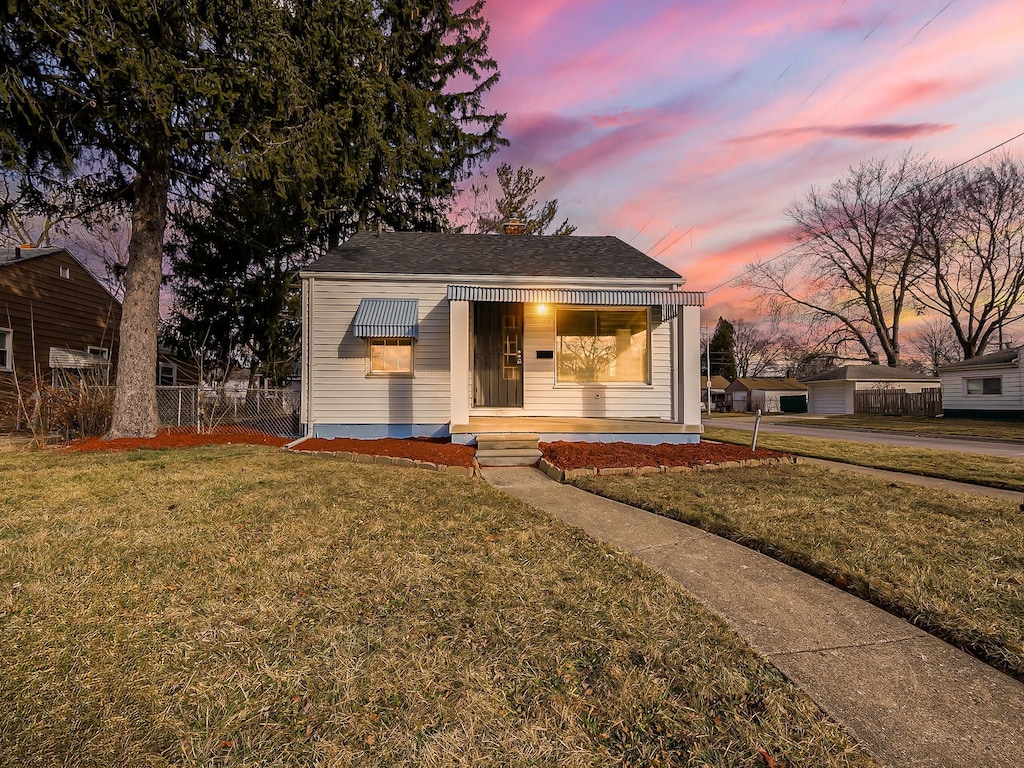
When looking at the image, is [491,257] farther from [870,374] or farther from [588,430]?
[870,374]

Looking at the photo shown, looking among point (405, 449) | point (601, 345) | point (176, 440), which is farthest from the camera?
point (601, 345)

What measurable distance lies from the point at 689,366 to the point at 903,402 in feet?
83.3

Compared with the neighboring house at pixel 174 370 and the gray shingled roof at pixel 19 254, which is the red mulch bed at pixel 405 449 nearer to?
the neighboring house at pixel 174 370

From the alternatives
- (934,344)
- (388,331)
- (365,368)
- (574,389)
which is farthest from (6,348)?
(934,344)

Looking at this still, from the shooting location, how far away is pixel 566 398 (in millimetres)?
10102

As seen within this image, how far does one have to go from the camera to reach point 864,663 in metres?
2.07

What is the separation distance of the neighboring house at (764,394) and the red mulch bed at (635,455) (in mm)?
41024

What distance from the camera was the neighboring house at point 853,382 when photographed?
31.2 m

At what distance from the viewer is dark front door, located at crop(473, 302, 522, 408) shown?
10172 millimetres

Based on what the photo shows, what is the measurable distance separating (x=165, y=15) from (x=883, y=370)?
1613 inches

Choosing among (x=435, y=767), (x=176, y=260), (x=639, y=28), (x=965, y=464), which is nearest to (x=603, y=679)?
(x=435, y=767)

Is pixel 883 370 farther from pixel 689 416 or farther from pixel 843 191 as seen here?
pixel 689 416

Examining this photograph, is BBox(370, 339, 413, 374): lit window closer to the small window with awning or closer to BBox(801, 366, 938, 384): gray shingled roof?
the small window with awning

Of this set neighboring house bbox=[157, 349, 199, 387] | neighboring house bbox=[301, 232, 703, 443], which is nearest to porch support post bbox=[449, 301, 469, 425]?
neighboring house bbox=[301, 232, 703, 443]
